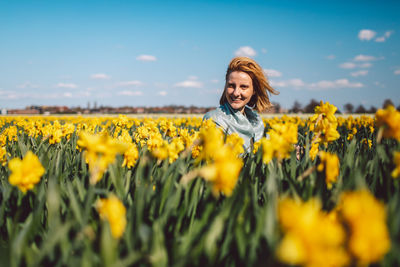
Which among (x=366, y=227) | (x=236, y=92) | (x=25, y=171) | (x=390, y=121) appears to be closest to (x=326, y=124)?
(x=390, y=121)

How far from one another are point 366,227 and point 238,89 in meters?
4.00

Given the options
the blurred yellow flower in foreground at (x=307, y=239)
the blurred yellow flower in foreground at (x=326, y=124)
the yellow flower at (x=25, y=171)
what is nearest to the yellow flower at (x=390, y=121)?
A: the blurred yellow flower in foreground at (x=326, y=124)

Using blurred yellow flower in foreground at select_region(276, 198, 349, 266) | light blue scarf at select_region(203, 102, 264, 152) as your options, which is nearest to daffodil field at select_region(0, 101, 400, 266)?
blurred yellow flower in foreground at select_region(276, 198, 349, 266)

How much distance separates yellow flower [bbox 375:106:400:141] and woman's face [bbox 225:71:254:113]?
3117 millimetres

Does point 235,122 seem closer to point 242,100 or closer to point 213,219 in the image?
point 242,100

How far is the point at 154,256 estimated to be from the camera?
2.89 feet

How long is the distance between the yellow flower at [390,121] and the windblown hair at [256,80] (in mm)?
Answer: 3453

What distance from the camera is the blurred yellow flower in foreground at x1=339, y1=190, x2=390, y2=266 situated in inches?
24.5

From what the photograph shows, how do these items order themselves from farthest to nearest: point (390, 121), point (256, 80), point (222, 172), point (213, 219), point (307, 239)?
point (256, 80) → point (390, 121) → point (213, 219) → point (222, 172) → point (307, 239)

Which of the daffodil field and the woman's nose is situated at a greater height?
the woman's nose

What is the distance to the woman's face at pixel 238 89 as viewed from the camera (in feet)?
14.8

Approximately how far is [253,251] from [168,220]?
0.54 metres

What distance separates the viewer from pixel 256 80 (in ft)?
16.4

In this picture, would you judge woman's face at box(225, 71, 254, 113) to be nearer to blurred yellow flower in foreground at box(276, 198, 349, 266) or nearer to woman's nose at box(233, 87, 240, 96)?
woman's nose at box(233, 87, 240, 96)
